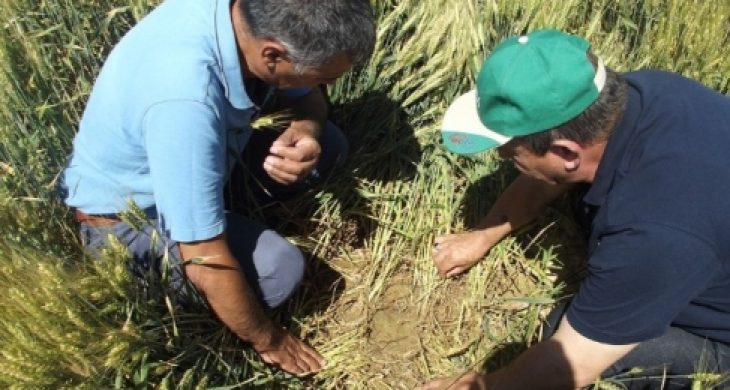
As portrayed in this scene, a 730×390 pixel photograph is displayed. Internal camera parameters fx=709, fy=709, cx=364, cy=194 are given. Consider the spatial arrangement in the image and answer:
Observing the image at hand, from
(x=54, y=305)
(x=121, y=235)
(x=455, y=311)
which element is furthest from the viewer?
(x=455, y=311)

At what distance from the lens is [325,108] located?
2.21 metres

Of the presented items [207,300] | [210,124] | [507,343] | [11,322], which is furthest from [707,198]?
[11,322]

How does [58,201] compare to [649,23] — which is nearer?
[58,201]

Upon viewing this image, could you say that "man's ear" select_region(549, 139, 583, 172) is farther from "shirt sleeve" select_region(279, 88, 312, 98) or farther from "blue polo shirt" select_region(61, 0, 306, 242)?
"shirt sleeve" select_region(279, 88, 312, 98)

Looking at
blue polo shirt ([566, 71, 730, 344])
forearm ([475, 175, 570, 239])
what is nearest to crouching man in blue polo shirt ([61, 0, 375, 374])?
blue polo shirt ([566, 71, 730, 344])

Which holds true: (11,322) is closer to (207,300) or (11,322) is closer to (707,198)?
(207,300)

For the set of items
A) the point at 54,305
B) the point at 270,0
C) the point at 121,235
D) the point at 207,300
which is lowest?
the point at 207,300

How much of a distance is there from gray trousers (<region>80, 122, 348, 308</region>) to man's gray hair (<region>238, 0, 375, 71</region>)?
1.61ft

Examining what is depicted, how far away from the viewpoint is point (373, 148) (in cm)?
251

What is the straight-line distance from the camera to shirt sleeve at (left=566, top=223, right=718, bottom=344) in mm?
1394

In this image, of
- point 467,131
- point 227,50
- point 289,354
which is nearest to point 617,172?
point 467,131

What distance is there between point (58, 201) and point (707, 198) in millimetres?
1516

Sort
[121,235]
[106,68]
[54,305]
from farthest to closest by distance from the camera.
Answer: [121,235] < [106,68] < [54,305]

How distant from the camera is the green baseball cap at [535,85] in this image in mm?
1473
